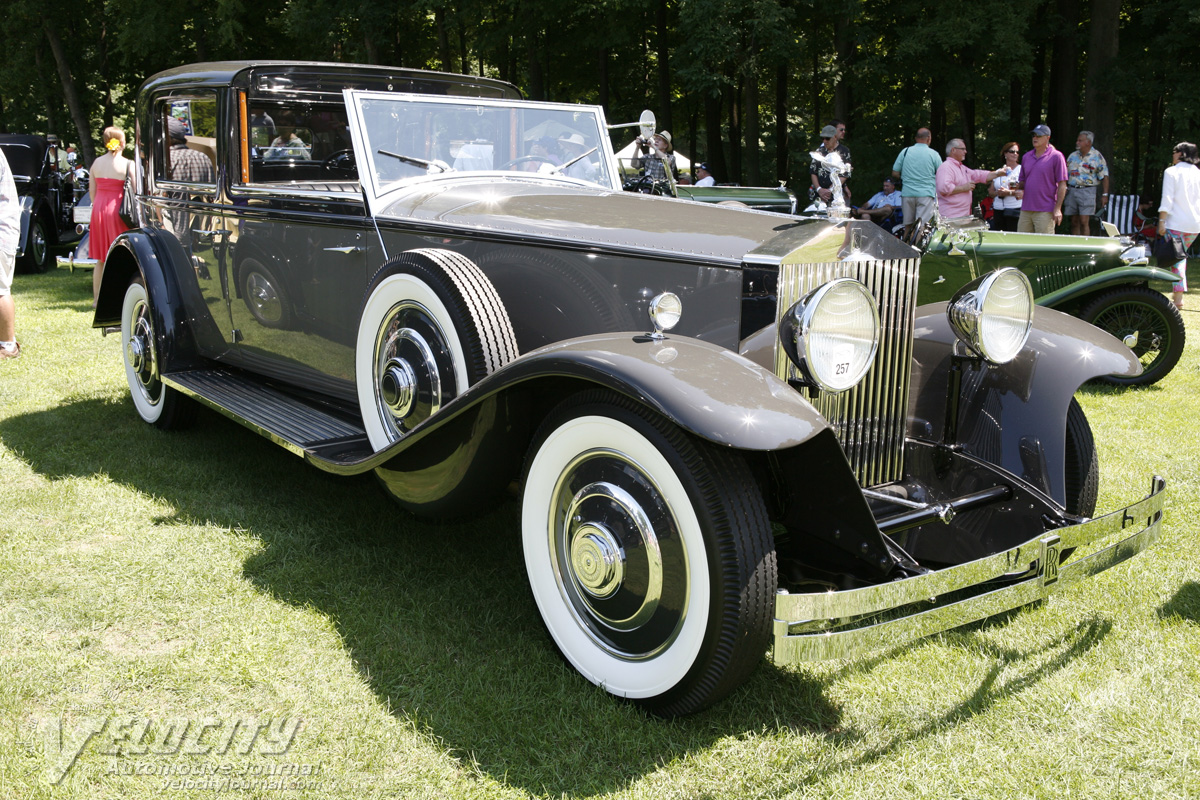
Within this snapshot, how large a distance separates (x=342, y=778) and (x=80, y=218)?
12.2 meters

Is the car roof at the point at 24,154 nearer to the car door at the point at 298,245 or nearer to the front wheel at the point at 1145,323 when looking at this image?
the car door at the point at 298,245

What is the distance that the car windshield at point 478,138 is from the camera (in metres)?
3.96

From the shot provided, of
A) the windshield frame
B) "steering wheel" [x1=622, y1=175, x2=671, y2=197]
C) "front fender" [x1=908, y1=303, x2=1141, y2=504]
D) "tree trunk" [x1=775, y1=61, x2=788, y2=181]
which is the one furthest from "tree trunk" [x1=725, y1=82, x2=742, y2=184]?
"front fender" [x1=908, y1=303, x2=1141, y2=504]

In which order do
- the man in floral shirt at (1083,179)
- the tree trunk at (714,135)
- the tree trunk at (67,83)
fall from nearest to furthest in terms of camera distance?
1. the man in floral shirt at (1083,179)
2. the tree trunk at (714,135)
3. the tree trunk at (67,83)

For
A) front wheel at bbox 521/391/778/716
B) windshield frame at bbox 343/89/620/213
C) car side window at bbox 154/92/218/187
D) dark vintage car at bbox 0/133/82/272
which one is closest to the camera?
front wheel at bbox 521/391/778/716

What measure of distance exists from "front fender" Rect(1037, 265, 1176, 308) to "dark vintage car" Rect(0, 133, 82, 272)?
12.0 meters

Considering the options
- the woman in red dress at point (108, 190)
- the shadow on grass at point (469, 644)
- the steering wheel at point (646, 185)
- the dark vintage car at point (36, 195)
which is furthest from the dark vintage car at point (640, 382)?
the dark vintage car at point (36, 195)

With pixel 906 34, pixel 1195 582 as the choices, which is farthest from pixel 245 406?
pixel 906 34

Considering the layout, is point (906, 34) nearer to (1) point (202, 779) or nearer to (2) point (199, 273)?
(2) point (199, 273)

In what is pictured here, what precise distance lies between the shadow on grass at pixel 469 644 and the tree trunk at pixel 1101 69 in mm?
15822

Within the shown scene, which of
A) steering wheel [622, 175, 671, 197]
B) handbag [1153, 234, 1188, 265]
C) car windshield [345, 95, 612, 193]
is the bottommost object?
handbag [1153, 234, 1188, 265]

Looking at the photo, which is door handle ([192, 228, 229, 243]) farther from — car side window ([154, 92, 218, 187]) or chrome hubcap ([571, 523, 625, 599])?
chrome hubcap ([571, 523, 625, 599])

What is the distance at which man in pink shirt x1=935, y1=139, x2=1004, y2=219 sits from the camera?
10281 mm

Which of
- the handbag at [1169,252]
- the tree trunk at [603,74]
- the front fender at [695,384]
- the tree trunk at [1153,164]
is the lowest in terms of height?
the front fender at [695,384]
